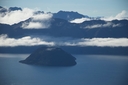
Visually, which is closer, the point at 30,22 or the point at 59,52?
the point at 59,52

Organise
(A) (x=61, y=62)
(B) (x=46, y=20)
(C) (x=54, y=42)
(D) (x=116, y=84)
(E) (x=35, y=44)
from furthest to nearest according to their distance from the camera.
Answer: (B) (x=46, y=20)
(C) (x=54, y=42)
(E) (x=35, y=44)
(A) (x=61, y=62)
(D) (x=116, y=84)

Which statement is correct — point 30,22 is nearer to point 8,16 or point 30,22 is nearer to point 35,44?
point 8,16

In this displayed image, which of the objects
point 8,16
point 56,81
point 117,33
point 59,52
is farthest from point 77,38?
point 56,81

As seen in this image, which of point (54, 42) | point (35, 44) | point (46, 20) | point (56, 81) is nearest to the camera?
point (56, 81)

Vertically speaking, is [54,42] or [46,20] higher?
[46,20]

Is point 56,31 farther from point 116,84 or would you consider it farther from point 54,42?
point 116,84

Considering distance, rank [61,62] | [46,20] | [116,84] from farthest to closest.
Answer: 1. [46,20]
2. [61,62]
3. [116,84]

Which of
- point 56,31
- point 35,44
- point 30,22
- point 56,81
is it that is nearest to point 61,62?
point 56,81

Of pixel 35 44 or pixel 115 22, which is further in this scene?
pixel 115 22

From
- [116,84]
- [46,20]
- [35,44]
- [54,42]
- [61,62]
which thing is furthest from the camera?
[46,20]
